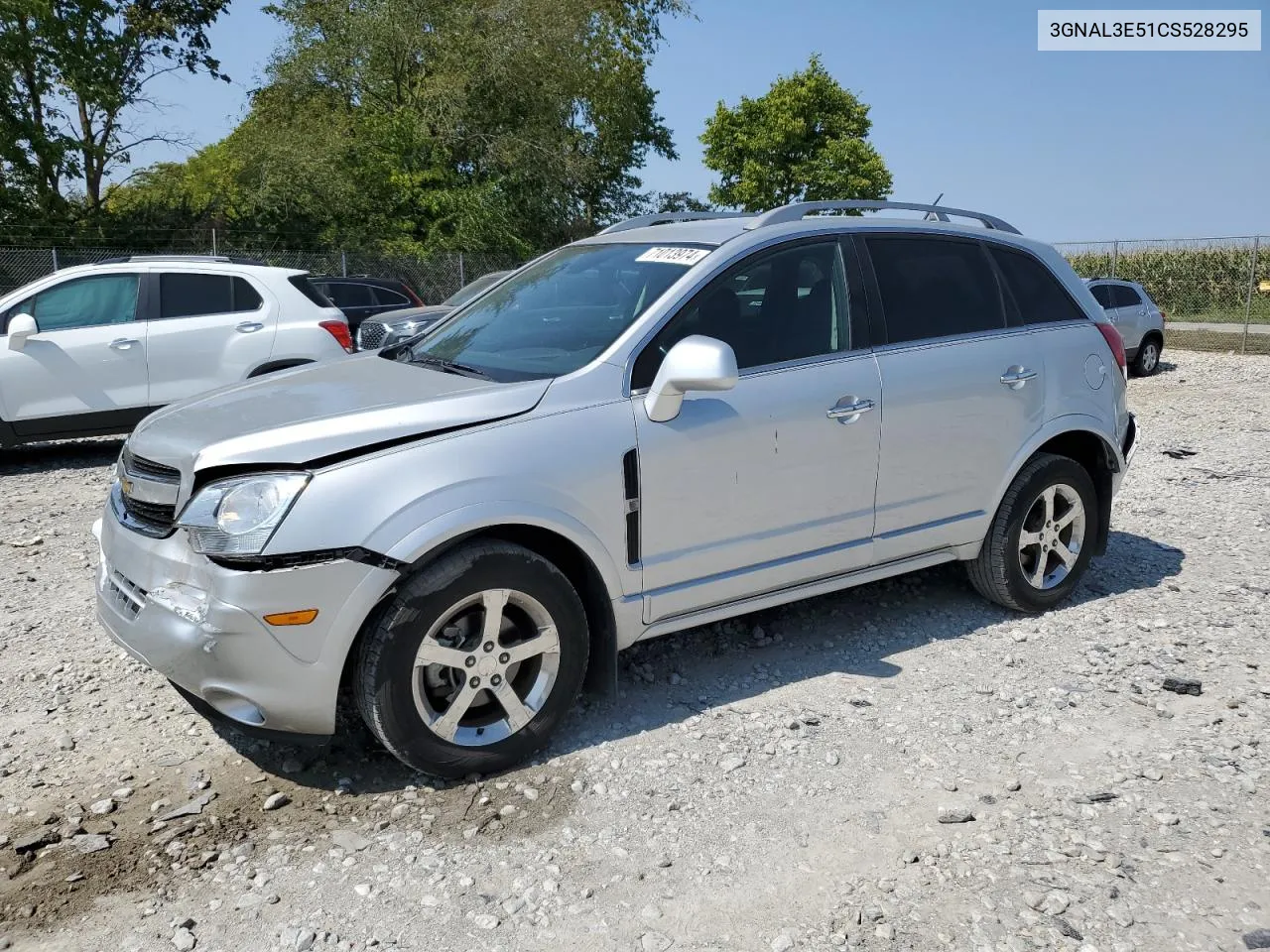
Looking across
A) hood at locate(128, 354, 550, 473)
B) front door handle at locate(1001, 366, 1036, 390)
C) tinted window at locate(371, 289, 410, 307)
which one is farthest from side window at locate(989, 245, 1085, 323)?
tinted window at locate(371, 289, 410, 307)

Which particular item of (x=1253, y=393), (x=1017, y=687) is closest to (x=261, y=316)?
(x=1017, y=687)

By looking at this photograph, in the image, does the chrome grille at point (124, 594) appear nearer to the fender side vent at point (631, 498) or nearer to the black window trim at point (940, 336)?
the fender side vent at point (631, 498)

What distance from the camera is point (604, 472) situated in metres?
3.69

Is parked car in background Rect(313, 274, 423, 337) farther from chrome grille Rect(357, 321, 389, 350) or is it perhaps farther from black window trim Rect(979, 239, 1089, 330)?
black window trim Rect(979, 239, 1089, 330)

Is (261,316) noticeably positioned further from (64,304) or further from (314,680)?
(314,680)

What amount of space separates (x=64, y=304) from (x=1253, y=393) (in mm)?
14295

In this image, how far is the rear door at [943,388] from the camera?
14.9ft

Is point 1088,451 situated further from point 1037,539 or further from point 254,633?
point 254,633

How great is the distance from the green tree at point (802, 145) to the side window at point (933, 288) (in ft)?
144

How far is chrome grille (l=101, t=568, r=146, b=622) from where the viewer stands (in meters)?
3.48

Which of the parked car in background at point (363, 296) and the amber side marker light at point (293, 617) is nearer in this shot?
the amber side marker light at point (293, 617)

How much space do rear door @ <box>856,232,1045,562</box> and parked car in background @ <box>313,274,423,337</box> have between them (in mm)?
12072

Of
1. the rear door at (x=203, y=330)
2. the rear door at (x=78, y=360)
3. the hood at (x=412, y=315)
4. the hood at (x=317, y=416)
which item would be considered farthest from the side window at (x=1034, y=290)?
the hood at (x=412, y=315)

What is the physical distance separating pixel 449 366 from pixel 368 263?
20.9 m
